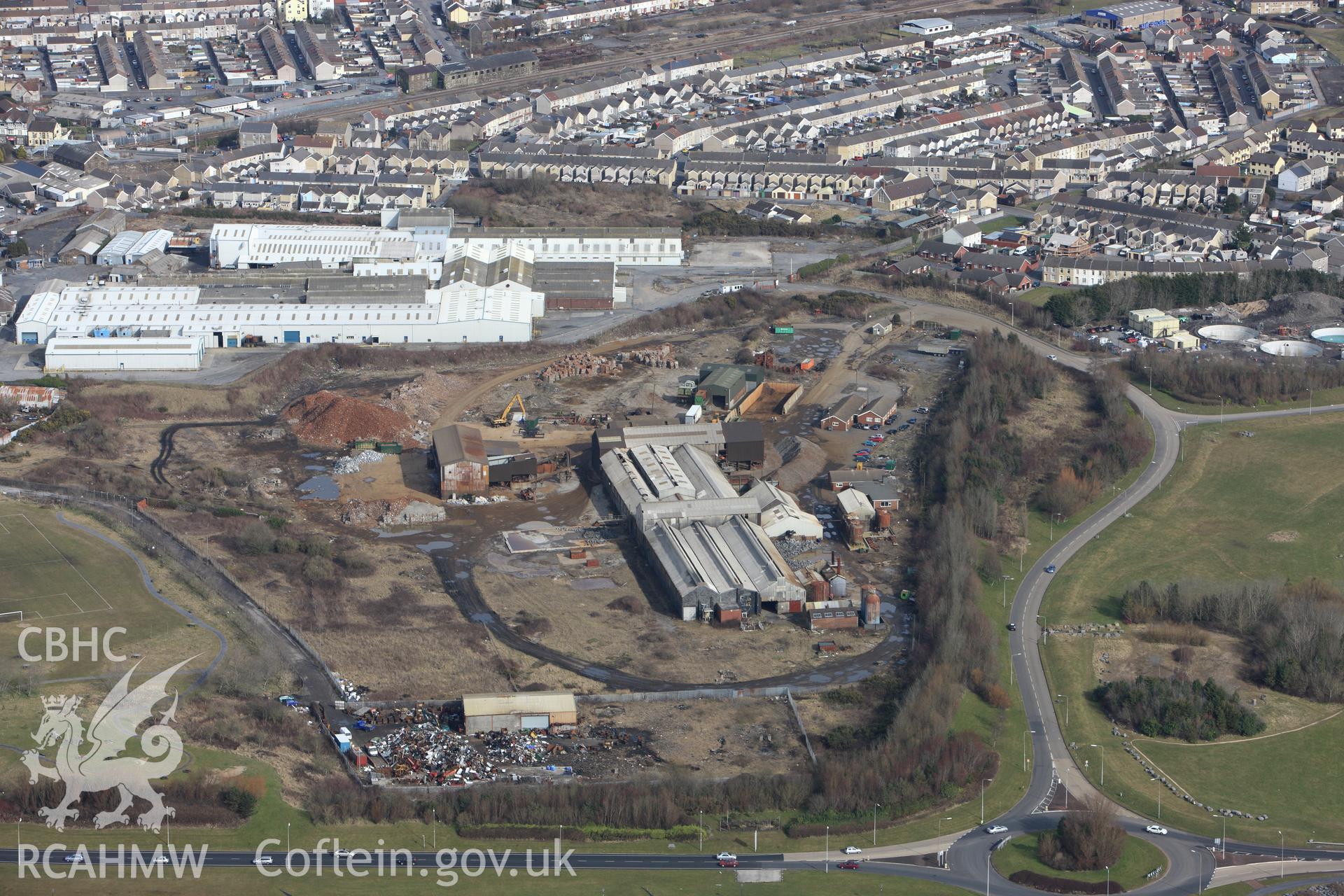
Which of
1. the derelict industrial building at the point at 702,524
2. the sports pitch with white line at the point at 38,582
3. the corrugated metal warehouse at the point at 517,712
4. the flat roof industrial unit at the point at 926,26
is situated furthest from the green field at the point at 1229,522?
the flat roof industrial unit at the point at 926,26

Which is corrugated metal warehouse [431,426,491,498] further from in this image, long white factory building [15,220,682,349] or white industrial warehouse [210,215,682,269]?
white industrial warehouse [210,215,682,269]

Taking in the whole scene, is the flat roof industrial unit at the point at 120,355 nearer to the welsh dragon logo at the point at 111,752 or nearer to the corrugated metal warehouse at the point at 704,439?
the corrugated metal warehouse at the point at 704,439

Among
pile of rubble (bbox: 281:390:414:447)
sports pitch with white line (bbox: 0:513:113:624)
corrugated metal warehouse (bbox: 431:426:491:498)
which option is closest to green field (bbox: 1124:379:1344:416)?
corrugated metal warehouse (bbox: 431:426:491:498)

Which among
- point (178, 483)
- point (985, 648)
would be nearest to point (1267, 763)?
point (985, 648)

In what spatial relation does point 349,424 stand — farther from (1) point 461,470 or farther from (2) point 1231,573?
(2) point 1231,573

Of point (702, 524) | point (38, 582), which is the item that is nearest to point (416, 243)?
point (702, 524)

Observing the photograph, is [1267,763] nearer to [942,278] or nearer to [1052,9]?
[942,278]
